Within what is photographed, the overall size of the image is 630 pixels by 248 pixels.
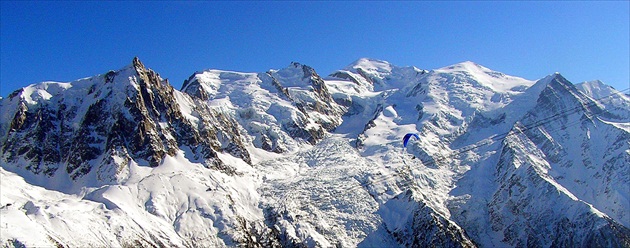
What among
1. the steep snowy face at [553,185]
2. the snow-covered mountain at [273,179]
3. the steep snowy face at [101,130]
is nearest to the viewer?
the snow-covered mountain at [273,179]

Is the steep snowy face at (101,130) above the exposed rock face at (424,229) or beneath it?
above

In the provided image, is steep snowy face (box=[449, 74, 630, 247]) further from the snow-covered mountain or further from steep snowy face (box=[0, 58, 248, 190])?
steep snowy face (box=[0, 58, 248, 190])

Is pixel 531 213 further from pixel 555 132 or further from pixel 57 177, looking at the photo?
pixel 57 177

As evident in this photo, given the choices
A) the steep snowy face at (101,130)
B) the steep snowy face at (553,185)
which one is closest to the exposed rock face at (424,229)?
the steep snowy face at (553,185)

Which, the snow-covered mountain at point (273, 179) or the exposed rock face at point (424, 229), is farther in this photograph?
the exposed rock face at point (424, 229)

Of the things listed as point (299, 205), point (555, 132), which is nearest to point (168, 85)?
point (299, 205)

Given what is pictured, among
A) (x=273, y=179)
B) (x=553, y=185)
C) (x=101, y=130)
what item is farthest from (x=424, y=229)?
(x=101, y=130)

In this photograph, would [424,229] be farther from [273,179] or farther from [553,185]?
[273,179]

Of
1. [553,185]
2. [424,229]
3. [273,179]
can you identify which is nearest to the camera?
[424,229]

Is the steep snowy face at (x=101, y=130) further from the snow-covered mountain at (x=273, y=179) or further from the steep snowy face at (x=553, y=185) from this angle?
the steep snowy face at (x=553, y=185)
